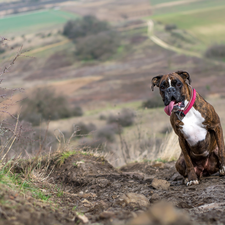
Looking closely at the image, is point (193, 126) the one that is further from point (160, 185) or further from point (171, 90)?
point (160, 185)

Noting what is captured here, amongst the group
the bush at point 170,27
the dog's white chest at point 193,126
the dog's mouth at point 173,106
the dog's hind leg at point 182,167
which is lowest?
the bush at point 170,27

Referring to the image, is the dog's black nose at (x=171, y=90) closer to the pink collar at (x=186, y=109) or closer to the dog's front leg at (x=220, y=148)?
the pink collar at (x=186, y=109)

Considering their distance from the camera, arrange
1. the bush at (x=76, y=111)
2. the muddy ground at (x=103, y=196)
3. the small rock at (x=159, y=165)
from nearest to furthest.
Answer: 1. the muddy ground at (x=103, y=196)
2. the small rock at (x=159, y=165)
3. the bush at (x=76, y=111)

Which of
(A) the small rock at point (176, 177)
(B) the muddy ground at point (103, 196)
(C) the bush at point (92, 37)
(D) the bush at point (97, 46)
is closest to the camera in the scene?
(B) the muddy ground at point (103, 196)

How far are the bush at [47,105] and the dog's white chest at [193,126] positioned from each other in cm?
2181

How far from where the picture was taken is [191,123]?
5.05 m

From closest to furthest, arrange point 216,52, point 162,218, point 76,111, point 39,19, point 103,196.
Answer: point 162,218
point 103,196
point 76,111
point 216,52
point 39,19

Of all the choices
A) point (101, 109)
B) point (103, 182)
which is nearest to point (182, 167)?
point (103, 182)

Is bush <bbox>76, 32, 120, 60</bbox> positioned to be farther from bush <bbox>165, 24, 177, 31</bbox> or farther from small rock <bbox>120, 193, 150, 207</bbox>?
small rock <bbox>120, 193, 150, 207</bbox>

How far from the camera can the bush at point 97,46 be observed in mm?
55719

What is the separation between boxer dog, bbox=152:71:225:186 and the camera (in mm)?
4887

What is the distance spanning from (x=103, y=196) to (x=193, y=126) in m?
1.74

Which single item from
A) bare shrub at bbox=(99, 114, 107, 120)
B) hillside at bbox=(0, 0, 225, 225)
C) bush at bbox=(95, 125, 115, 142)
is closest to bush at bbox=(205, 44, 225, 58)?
hillside at bbox=(0, 0, 225, 225)

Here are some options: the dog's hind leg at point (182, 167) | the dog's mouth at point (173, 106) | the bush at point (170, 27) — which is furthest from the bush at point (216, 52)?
the dog's mouth at point (173, 106)
